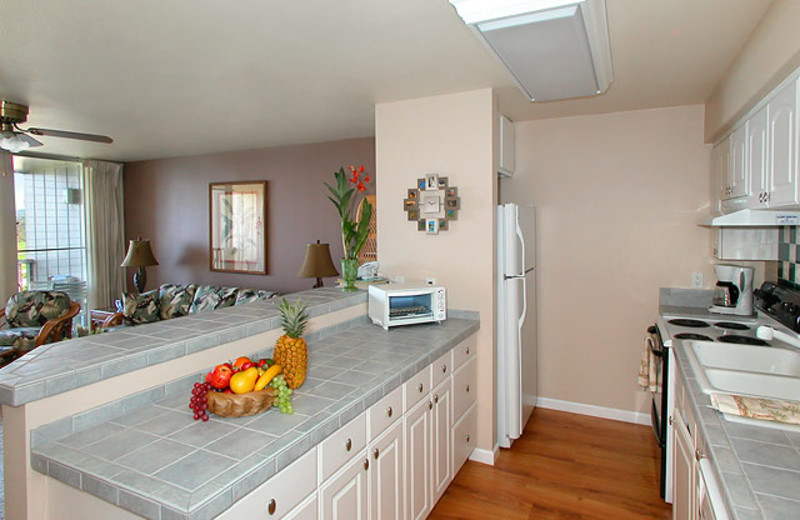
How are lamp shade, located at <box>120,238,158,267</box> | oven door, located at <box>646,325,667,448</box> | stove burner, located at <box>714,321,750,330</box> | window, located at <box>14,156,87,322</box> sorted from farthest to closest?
lamp shade, located at <box>120,238,158,267</box>
window, located at <box>14,156,87,322</box>
stove burner, located at <box>714,321,750,330</box>
oven door, located at <box>646,325,667,448</box>

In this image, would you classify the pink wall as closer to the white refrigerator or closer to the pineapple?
the white refrigerator

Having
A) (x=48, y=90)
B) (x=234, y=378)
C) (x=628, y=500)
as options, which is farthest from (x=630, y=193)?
(x=48, y=90)

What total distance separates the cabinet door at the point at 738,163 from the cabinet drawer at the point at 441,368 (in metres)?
1.76

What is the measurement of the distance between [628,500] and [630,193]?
2.19m

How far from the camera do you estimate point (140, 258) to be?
5.77 metres

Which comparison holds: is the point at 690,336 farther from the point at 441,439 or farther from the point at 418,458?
the point at 418,458

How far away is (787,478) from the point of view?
116cm

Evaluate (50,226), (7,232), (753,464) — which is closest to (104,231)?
(50,226)

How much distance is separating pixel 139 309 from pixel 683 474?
5020mm

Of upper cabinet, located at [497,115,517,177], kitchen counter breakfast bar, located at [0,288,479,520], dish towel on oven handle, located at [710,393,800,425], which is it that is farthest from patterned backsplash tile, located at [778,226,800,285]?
kitchen counter breakfast bar, located at [0,288,479,520]

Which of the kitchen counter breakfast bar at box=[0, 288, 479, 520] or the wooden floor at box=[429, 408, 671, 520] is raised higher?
the kitchen counter breakfast bar at box=[0, 288, 479, 520]

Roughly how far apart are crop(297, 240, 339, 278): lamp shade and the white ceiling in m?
1.17

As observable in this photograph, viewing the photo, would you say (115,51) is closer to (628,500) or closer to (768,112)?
(768,112)

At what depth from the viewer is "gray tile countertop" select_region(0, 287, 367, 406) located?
1.36m
